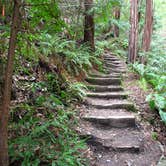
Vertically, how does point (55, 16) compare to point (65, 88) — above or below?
above

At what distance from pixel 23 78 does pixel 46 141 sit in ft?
5.50

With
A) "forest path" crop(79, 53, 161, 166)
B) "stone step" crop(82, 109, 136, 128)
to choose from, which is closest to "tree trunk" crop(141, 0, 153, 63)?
"forest path" crop(79, 53, 161, 166)

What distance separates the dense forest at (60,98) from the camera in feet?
10.1

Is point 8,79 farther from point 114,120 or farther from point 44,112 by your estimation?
point 114,120

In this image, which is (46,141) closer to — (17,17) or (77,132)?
(77,132)

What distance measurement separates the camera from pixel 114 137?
15.6 feet

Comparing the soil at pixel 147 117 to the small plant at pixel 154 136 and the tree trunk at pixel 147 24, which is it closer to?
the small plant at pixel 154 136

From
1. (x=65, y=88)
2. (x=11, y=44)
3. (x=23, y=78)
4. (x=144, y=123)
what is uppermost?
(x=11, y=44)

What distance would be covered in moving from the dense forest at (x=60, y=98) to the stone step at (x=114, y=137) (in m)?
0.02

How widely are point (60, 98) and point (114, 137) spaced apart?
1.44 m

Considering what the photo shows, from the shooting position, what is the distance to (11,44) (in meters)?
2.63

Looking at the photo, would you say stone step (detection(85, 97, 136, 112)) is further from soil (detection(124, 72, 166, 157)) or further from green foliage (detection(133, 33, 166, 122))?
green foliage (detection(133, 33, 166, 122))

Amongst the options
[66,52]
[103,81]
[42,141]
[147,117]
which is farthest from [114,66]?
[42,141]

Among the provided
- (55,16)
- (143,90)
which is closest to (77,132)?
(55,16)
